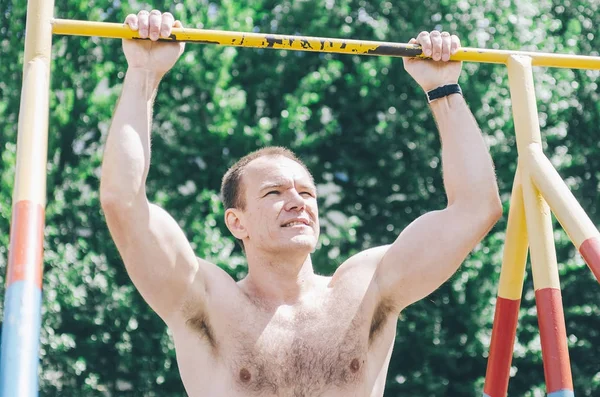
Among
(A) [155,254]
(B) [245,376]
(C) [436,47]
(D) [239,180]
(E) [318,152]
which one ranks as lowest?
(B) [245,376]

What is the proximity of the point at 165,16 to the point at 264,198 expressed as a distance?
68cm

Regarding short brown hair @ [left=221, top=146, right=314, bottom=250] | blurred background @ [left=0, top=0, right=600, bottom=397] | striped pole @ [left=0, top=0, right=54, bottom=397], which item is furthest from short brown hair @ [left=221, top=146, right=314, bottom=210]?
blurred background @ [left=0, top=0, right=600, bottom=397]

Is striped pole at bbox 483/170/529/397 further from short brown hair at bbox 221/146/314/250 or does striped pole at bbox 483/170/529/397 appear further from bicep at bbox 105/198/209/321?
bicep at bbox 105/198/209/321

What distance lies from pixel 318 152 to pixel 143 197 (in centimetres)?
543

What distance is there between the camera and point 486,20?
834 cm

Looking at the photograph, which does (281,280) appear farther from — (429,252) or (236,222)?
(429,252)

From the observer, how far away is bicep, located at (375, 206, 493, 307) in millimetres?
3270

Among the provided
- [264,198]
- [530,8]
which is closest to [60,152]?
[530,8]

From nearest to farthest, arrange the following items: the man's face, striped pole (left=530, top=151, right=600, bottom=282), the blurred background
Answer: striped pole (left=530, top=151, right=600, bottom=282)
the man's face
the blurred background

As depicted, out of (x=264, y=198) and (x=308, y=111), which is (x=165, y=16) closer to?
(x=264, y=198)

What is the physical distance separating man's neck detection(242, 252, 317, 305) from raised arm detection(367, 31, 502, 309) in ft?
0.81

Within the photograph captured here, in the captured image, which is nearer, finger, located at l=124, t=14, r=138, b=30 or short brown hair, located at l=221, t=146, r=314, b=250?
finger, located at l=124, t=14, r=138, b=30

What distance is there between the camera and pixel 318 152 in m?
8.47

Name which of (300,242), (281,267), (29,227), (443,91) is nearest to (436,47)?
(443,91)
